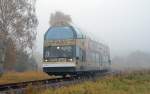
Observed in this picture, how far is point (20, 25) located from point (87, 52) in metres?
16.2

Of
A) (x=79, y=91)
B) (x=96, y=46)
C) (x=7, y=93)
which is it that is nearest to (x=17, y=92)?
(x=7, y=93)

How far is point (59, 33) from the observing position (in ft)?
90.8

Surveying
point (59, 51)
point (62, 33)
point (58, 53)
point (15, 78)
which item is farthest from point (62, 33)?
point (15, 78)

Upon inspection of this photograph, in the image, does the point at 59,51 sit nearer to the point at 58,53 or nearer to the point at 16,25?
the point at 58,53

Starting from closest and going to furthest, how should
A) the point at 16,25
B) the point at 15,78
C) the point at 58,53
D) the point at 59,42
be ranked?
the point at 58,53
the point at 59,42
the point at 15,78
the point at 16,25

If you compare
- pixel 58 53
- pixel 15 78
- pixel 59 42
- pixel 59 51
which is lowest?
pixel 15 78

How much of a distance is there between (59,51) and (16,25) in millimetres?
17514

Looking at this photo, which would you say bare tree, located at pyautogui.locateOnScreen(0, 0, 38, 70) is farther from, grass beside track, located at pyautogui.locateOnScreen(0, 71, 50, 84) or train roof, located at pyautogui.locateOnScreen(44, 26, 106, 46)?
train roof, located at pyautogui.locateOnScreen(44, 26, 106, 46)

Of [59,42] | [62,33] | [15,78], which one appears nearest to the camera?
[59,42]

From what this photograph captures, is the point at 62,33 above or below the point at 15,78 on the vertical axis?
above

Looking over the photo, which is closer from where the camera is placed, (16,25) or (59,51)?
(59,51)

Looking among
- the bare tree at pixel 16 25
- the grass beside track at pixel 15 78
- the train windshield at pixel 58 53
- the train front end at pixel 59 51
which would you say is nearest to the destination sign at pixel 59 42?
the train front end at pixel 59 51

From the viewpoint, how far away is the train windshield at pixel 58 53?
87.6 feet

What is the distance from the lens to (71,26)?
90.9 ft
